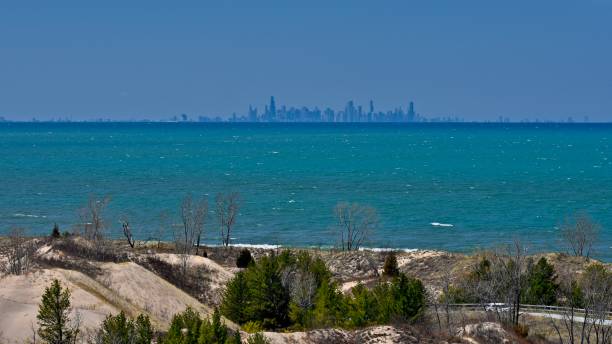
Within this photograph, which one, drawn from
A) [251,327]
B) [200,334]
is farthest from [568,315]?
[200,334]

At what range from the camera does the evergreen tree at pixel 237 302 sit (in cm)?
4956

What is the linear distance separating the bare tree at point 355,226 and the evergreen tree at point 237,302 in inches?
1138

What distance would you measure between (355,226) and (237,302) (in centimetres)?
4174

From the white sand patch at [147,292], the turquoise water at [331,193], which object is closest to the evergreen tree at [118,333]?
the white sand patch at [147,292]

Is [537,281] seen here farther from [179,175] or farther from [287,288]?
[179,175]

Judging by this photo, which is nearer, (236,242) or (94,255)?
(94,255)

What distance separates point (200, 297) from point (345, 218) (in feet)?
127

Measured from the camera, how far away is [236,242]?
3351 inches

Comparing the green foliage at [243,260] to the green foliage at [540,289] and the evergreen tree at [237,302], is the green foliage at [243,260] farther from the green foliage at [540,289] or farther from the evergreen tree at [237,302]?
the green foliage at [540,289]

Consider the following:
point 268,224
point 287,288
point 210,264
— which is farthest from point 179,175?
point 287,288

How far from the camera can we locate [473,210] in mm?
106438

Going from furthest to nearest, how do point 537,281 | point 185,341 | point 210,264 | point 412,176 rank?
point 412,176 → point 210,264 → point 537,281 → point 185,341

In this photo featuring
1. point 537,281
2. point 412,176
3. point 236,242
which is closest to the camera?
point 537,281

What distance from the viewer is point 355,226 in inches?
3570
